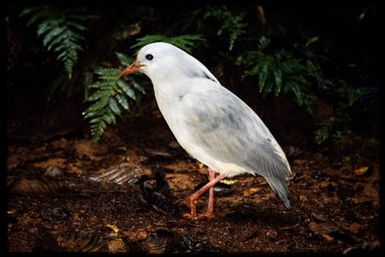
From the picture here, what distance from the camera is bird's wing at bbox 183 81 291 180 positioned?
3897 millimetres

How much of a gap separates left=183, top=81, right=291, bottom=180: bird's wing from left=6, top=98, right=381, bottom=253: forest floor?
1.60 feet

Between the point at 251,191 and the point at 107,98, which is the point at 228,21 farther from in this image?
the point at 251,191

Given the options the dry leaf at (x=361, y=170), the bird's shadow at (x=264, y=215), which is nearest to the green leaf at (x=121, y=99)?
the bird's shadow at (x=264, y=215)

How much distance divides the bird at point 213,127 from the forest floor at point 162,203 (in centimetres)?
31

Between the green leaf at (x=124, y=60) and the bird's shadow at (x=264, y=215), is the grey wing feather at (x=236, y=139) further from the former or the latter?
the green leaf at (x=124, y=60)

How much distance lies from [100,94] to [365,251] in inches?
122

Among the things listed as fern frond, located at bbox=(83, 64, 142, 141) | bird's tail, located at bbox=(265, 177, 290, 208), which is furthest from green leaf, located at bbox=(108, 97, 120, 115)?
bird's tail, located at bbox=(265, 177, 290, 208)

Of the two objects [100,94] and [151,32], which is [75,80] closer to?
[100,94]

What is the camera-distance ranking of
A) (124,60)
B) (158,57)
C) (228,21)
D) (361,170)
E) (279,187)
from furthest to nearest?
(228,21) < (124,60) < (361,170) < (158,57) < (279,187)

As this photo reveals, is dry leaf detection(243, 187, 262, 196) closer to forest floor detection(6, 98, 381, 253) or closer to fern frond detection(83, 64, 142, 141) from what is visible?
forest floor detection(6, 98, 381, 253)

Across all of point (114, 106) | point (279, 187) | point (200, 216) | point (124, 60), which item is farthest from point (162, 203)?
point (124, 60)

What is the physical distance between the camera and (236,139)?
3.91 metres

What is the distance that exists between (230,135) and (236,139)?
0.06 m

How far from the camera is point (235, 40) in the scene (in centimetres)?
576
